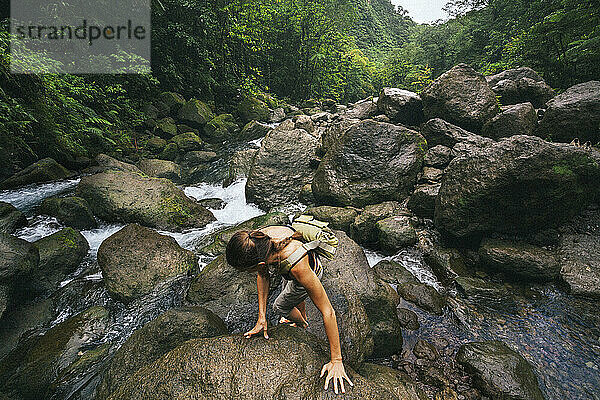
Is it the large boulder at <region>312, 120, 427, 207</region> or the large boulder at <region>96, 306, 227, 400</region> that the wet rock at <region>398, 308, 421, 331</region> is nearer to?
the large boulder at <region>96, 306, 227, 400</region>

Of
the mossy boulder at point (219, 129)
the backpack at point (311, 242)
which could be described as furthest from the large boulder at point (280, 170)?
the mossy boulder at point (219, 129)

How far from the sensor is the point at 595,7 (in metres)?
7.14

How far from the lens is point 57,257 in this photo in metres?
4.69

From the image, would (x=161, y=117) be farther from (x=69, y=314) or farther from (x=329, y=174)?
(x=69, y=314)

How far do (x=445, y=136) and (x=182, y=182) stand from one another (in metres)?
9.32

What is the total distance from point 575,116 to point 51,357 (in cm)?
1077

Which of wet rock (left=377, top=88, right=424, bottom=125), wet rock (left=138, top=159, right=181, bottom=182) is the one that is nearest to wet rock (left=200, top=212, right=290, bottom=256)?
wet rock (left=138, top=159, right=181, bottom=182)

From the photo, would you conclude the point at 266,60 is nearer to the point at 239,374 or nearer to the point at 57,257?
the point at 57,257

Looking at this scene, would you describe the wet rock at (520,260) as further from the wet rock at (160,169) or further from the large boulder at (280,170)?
the wet rock at (160,169)

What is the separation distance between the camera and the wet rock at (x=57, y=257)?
4.40 m

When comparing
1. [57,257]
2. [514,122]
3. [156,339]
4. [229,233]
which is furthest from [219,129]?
[156,339]

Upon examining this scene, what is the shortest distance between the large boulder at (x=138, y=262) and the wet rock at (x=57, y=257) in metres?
0.95

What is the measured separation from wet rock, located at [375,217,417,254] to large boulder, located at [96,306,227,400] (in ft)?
12.6

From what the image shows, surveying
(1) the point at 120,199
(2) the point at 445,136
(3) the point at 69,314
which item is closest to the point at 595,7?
(2) the point at 445,136
